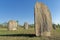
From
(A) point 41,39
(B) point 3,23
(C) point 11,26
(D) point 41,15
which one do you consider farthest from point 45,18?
(B) point 3,23

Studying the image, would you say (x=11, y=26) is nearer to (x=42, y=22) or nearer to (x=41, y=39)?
(x=42, y=22)

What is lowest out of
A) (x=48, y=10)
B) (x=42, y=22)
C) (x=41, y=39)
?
(x=41, y=39)

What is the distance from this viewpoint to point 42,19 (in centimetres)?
1923

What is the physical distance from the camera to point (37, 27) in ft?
62.5

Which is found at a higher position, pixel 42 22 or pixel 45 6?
pixel 45 6

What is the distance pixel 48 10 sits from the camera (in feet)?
63.9

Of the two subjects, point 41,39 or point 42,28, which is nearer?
point 41,39

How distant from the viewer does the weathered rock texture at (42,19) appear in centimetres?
1905

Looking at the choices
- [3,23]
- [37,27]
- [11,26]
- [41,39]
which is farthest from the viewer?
[3,23]

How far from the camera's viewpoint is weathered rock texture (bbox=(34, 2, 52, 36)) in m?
19.0

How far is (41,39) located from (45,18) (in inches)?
140

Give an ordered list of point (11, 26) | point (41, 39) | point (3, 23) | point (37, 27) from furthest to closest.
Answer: point (3, 23) < point (11, 26) < point (37, 27) < point (41, 39)

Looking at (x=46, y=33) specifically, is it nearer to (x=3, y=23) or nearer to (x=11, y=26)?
(x=11, y=26)

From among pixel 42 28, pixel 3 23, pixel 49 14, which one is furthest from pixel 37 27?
pixel 3 23
